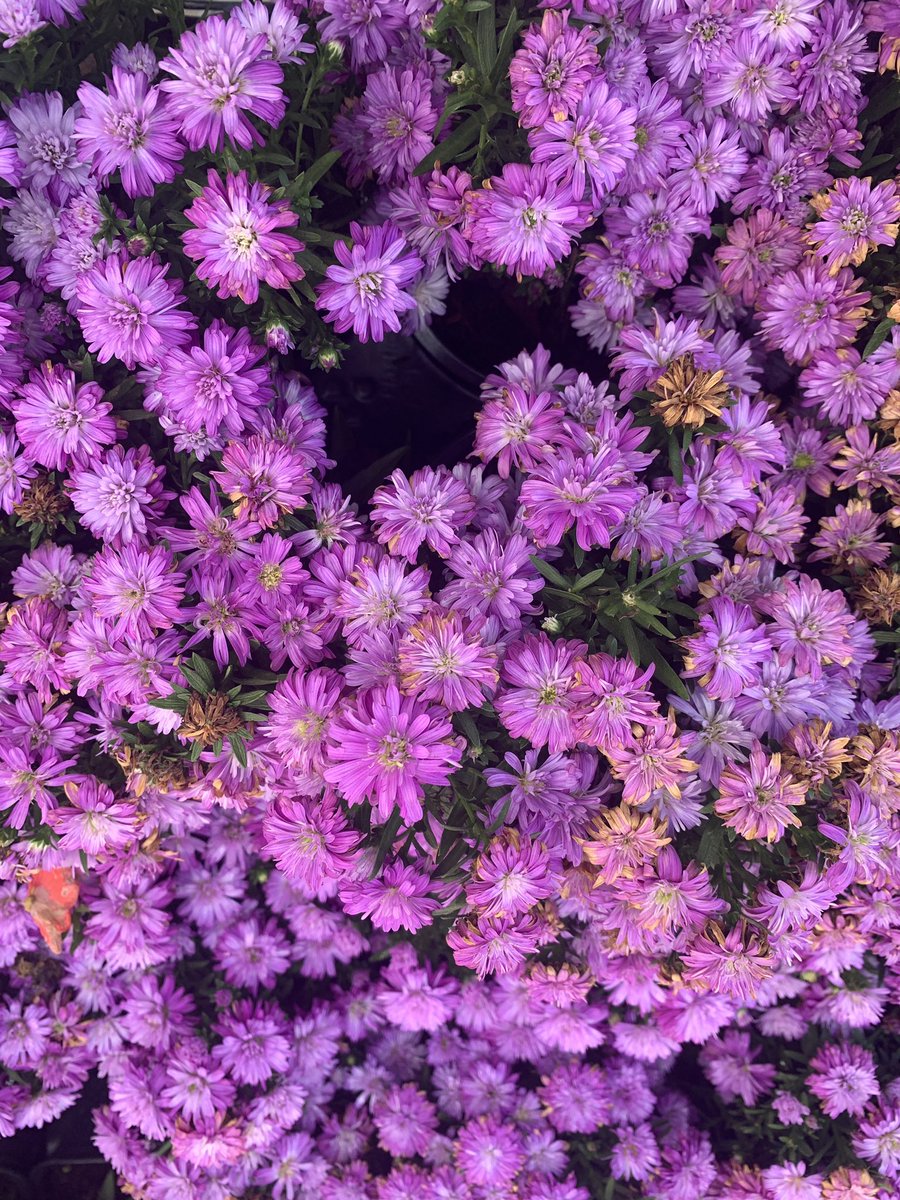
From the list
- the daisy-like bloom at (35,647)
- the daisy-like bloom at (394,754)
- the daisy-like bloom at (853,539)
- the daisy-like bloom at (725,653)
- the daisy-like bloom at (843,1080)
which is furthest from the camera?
the daisy-like bloom at (843,1080)

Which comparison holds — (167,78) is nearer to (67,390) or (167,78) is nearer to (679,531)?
(67,390)

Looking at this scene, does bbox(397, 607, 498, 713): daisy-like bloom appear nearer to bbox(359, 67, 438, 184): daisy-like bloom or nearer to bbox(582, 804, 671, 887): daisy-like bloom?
bbox(582, 804, 671, 887): daisy-like bloom

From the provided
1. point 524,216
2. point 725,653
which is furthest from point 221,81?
point 725,653

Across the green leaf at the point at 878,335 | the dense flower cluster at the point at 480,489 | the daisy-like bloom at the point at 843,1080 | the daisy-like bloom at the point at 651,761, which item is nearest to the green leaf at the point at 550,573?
the dense flower cluster at the point at 480,489

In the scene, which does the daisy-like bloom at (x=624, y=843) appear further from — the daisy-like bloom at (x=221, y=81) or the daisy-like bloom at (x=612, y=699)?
the daisy-like bloom at (x=221, y=81)

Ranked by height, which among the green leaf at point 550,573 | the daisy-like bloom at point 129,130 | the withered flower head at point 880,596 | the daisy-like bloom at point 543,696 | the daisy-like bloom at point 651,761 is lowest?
the daisy-like bloom at point 651,761

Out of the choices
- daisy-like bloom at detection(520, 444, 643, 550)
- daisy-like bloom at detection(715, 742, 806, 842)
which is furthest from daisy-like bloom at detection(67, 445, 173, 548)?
daisy-like bloom at detection(715, 742, 806, 842)
